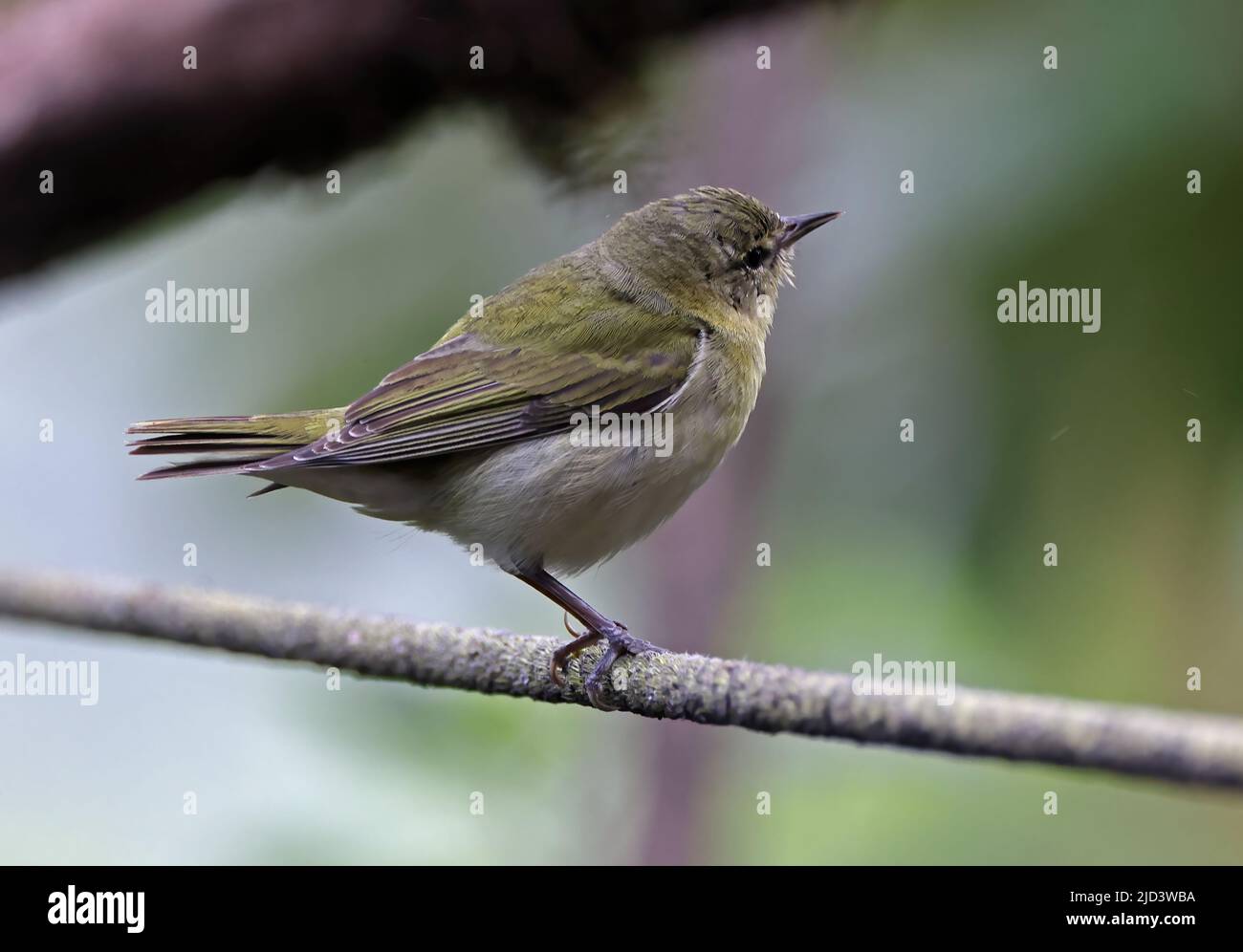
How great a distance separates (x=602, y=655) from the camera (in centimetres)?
271

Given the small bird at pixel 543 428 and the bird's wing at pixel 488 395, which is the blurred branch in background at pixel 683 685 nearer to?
the small bird at pixel 543 428

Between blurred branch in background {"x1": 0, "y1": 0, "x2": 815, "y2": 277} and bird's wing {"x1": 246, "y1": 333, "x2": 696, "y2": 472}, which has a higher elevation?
blurred branch in background {"x1": 0, "y1": 0, "x2": 815, "y2": 277}

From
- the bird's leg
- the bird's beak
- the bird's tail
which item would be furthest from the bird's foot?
the bird's beak

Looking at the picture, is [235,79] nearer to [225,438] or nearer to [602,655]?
[225,438]

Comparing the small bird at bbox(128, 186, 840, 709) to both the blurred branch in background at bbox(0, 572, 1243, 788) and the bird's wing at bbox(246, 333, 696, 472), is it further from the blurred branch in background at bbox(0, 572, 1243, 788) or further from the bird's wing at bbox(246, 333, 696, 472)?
the blurred branch in background at bbox(0, 572, 1243, 788)

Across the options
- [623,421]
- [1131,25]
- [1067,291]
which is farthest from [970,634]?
[1131,25]

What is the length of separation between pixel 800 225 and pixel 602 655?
1.53 metres

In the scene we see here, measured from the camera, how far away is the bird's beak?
3.53 m

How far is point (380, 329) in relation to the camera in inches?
145

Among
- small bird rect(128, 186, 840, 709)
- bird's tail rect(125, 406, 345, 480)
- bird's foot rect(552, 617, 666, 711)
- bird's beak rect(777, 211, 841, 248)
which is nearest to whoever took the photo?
bird's foot rect(552, 617, 666, 711)

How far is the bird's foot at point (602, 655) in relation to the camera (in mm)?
2348

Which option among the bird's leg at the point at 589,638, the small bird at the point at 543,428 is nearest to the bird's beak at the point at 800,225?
the small bird at the point at 543,428

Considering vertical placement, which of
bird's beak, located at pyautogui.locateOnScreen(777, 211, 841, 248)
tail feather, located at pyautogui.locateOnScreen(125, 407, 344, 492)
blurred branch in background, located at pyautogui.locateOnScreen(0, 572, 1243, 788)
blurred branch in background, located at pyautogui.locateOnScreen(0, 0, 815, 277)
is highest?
bird's beak, located at pyautogui.locateOnScreen(777, 211, 841, 248)

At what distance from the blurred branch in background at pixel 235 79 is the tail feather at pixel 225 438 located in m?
0.51
